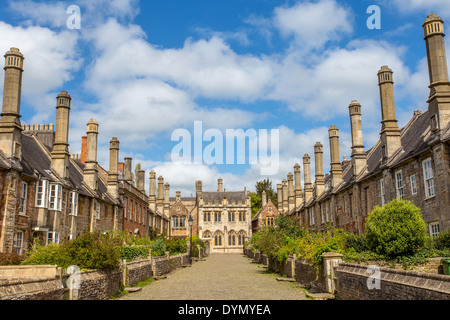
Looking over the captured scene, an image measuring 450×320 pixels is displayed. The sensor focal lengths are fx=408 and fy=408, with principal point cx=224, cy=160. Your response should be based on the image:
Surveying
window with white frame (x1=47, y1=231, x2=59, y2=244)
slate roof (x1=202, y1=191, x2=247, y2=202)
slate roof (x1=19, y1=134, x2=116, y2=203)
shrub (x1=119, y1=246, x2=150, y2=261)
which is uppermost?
slate roof (x1=202, y1=191, x2=247, y2=202)

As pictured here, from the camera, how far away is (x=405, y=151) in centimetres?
2400

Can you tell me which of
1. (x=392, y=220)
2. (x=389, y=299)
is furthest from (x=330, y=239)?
(x=389, y=299)

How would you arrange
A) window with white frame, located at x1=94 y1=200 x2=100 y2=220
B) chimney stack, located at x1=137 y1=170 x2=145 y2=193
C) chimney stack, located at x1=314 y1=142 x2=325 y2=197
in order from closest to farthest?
window with white frame, located at x1=94 y1=200 x2=100 y2=220, chimney stack, located at x1=314 y1=142 x2=325 y2=197, chimney stack, located at x1=137 y1=170 x2=145 y2=193

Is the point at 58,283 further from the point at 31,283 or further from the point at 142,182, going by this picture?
the point at 142,182

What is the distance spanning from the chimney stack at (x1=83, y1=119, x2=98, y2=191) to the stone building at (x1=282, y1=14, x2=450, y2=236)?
1843cm

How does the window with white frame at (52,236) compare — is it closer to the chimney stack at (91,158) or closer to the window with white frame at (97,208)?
the window with white frame at (97,208)

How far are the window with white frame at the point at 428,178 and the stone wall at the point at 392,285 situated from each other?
822 centimetres

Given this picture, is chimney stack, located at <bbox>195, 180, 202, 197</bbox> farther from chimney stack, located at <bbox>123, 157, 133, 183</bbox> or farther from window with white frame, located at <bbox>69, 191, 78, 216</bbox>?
window with white frame, located at <bbox>69, 191, 78, 216</bbox>

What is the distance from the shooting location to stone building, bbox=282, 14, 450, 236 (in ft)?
61.8

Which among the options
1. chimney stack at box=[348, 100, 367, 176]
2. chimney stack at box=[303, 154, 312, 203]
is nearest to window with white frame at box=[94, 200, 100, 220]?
chimney stack at box=[348, 100, 367, 176]

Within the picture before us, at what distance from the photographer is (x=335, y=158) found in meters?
36.6

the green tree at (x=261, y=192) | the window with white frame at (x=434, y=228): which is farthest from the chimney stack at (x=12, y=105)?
the green tree at (x=261, y=192)

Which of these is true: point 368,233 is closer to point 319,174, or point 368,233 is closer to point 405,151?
point 405,151

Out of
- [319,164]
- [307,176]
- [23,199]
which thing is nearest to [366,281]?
[23,199]
